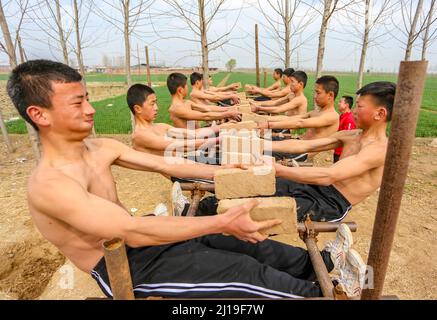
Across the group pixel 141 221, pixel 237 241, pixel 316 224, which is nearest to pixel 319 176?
pixel 316 224

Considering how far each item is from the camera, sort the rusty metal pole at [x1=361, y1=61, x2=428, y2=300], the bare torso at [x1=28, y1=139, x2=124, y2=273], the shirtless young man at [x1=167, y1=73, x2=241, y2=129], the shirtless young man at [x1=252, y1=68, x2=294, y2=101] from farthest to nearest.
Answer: the shirtless young man at [x1=252, y1=68, x2=294, y2=101] < the shirtless young man at [x1=167, y1=73, x2=241, y2=129] < the bare torso at [x1=28, y1=139, x2=124, y2=273] < the rusty metal pole at [x1=361, y1=61, x2=428, y2=300]

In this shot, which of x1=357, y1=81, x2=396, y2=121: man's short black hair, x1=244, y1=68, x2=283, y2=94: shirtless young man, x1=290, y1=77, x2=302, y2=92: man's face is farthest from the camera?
x1=244, y1=68, x2=283, y2=94: shirtless young man

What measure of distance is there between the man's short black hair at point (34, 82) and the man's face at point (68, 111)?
3 centimetres

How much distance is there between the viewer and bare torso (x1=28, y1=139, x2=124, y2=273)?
166 cm

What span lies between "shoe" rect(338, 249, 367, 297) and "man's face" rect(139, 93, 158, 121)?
298 cm

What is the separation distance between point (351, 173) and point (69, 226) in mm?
2263

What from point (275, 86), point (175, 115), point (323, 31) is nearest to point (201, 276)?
point (175, 115)

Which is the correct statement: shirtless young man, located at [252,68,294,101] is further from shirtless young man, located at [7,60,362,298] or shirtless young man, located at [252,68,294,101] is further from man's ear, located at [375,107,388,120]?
shirtless young man, located at [7,60,362,298]

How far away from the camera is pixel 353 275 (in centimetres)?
167

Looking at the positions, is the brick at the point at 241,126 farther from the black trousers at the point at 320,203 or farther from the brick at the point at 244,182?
the brick at the point at 244,182

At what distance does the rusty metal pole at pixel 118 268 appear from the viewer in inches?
51.0

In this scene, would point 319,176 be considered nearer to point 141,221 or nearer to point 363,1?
point 141,221

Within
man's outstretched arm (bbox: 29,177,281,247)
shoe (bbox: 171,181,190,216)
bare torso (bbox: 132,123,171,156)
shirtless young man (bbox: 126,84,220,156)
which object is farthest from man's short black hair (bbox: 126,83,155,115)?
man's outstretched arm (bbox: 29,177,281,247)

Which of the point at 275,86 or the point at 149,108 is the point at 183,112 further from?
the point at 275,86
